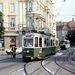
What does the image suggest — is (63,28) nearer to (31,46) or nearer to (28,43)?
(28,43)

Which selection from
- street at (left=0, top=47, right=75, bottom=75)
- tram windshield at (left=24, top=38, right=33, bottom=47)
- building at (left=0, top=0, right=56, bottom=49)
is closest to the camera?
street at (left=0, top=47, right=75, bottom=75)

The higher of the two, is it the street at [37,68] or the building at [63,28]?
→ the building at [63,28]

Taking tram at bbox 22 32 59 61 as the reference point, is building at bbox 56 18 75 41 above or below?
above

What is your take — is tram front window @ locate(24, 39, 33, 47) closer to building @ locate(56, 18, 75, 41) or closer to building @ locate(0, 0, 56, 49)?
building @ locate(0, 0, 56, 49)

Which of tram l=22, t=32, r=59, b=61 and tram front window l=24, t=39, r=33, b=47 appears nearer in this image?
tram l=22, t=32, r=59, b=61

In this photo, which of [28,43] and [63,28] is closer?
[28,43]

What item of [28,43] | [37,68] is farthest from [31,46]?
[37,68]

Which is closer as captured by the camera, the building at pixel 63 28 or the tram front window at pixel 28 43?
the tram front window at pixel 28 43

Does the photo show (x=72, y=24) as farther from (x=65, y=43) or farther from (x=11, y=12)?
(x=11, y=12)

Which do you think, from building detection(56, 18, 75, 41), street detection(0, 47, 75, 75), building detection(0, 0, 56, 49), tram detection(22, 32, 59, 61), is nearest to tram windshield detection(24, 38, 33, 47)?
tram detection(22, 32, 59, 61)

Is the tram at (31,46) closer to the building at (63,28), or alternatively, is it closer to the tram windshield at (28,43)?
the tram windshield at (28,43)

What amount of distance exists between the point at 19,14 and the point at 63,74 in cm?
5006

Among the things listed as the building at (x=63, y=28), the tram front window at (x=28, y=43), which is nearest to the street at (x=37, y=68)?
the tram front window at (x=28, y=43)

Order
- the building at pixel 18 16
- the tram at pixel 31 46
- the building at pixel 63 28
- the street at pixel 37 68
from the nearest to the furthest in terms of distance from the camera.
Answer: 1. the street at pixel 37 68
2. the tram at pixel 31 46
3. the building at pixel 18 16
4. the building at pixel 63 28
